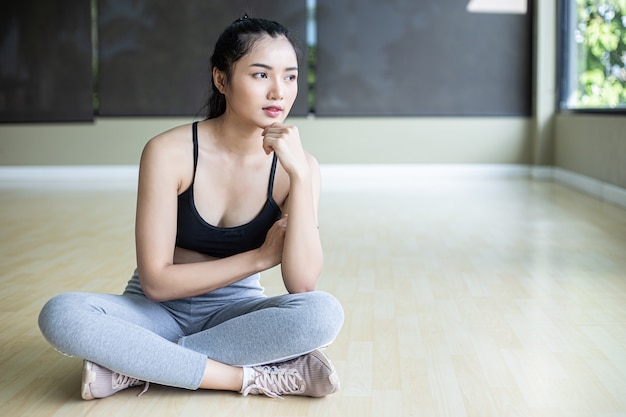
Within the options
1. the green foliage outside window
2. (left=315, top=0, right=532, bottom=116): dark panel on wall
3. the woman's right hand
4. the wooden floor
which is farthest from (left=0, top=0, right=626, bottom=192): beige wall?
the woman's right hand

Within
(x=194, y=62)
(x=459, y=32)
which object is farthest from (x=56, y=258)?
(x=459, y=32)

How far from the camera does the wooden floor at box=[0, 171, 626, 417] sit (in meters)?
2.02

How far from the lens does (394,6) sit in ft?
27.2

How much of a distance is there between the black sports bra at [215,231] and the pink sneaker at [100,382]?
13.4 inches

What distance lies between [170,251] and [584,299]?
1685 mm

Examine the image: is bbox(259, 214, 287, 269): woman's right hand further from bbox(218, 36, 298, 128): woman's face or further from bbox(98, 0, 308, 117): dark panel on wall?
bbox(98, 0, 308, 117): dark panel on wall

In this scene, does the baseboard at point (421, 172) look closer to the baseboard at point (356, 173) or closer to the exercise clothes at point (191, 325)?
the baseboard at point (356, 173)

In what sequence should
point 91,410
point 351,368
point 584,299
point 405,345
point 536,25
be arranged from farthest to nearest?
point 536,25 → point 584,299 → point 405,345 → point 351,368 → point 91,410

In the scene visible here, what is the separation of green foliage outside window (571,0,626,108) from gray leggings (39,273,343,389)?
15.6 ft

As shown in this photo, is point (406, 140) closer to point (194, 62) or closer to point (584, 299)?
point (194, 62)

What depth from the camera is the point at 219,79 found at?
2.08 meters

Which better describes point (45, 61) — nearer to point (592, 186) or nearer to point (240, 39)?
point (592, 186)

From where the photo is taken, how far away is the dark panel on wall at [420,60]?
830 cm

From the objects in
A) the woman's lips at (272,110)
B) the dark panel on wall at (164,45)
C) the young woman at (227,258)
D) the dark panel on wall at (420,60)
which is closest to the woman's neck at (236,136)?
the young woman at (227,258)
